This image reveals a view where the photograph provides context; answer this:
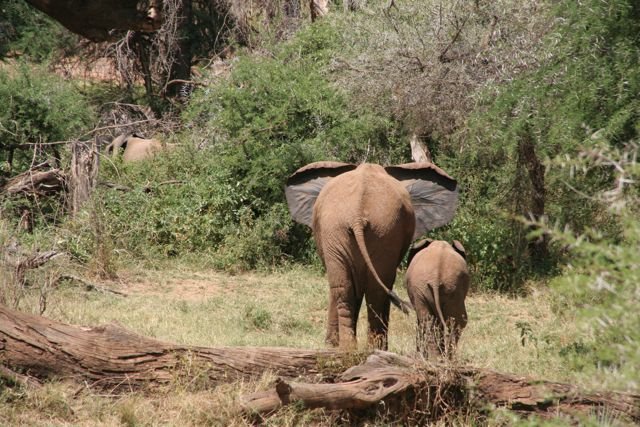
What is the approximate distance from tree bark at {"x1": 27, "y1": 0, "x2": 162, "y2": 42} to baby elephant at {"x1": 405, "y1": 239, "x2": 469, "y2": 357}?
11.8 feet

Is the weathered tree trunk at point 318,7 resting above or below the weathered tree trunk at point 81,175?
above

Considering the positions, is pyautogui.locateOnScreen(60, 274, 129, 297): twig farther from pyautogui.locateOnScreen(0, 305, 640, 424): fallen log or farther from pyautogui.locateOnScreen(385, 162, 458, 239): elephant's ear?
pyautogui.locateOnScreen(0, 305, 640, 424): fallen log

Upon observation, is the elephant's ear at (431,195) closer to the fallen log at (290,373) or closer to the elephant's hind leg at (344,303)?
the elephant's hind leg at (344,303)

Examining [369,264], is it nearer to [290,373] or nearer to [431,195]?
[290,373]

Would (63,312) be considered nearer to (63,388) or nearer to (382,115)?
(63,388)

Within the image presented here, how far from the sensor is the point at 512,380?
6613 millimetres

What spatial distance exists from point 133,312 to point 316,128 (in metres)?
5.15

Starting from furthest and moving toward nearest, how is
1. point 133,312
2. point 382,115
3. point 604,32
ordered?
point 382,115 → point 133,312 → point 604,32

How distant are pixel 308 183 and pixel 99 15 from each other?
15.1 ft

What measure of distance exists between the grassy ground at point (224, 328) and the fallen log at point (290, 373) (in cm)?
13

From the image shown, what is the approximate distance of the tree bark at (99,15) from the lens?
5211mm

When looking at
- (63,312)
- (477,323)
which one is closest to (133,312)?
(63,312)

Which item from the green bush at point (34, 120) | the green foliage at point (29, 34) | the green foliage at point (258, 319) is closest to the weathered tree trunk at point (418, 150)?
the green foliage at point (258, 319)

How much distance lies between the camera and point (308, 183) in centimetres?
972
